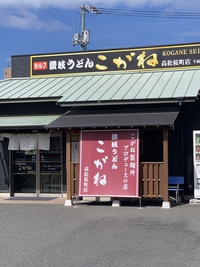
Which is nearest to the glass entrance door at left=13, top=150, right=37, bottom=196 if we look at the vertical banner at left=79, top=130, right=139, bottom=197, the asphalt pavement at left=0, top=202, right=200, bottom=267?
the asphalt pavement at left=0, top=202, right=200, bottom=267

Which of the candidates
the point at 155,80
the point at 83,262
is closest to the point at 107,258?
the point at 83,262

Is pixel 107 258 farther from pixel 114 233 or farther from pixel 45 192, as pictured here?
pixel 45 192

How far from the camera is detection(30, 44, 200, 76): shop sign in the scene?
14.7 metres

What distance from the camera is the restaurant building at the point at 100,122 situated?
11.9 m

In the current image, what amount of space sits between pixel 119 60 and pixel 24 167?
18.5 ft

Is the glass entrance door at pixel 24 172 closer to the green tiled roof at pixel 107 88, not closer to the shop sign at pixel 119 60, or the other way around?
the green tiled roof at pixel 107 88

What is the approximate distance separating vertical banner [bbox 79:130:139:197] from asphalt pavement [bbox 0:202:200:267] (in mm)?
558

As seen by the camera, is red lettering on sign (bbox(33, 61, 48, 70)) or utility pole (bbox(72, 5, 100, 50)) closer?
red lettering on sign (bbox(33, 61, 48, 70))

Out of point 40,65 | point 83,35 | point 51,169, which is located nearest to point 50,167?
point 51,169

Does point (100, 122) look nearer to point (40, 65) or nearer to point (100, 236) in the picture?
point (100, 236)

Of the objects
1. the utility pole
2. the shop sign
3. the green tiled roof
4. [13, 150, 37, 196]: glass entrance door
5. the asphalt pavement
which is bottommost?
the asphalt pavement

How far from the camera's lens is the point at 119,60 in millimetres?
15500

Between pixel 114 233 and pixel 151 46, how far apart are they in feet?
29.5

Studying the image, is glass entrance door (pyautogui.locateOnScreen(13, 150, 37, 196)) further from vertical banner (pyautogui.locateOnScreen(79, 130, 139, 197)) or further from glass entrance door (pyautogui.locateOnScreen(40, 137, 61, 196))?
vertical banner (pyautogui.locateOnScreen(79, 130, 139, 197))
